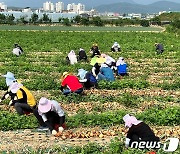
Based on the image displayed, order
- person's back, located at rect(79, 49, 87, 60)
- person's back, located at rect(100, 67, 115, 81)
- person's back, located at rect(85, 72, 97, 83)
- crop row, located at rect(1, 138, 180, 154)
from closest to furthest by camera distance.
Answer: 1. crop row, located at rect(1, 138, 180, 154)
2. person's back, located at rect(85, 72, 97, 83)
3. person's back, located at rect(100, 67, 115, 81)
4. person's back, located at rect(79, 49, 87, 60)

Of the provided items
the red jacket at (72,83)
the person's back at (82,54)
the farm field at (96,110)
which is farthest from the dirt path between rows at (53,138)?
the person's back at (82,54)

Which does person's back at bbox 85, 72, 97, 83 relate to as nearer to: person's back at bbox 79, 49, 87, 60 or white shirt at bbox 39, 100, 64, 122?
white shirt at bbox 39, 100, 64, 122

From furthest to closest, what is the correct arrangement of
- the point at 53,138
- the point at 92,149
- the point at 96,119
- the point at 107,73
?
the point at 107,73 < the point at 96,119 < the point at 53,138 < the point at 92,149

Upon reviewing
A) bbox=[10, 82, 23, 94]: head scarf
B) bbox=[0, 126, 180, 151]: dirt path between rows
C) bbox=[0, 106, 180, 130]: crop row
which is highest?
bbox=[10, 82, 23, 94]: head scarf

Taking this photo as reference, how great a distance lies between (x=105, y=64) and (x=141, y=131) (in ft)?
27.4

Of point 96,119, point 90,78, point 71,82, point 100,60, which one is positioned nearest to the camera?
point 96,119

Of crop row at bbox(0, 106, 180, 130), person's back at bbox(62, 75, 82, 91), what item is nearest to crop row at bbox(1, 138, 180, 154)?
crop row at bbox(0, 106, 180, 130)

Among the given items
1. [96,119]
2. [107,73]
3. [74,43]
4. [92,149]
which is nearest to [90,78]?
[107,73]

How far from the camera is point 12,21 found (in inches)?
3300

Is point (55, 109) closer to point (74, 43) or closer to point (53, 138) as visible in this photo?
point (53, 138)

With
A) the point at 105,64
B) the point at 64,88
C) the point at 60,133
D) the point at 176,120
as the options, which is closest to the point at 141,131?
the point at 60,133

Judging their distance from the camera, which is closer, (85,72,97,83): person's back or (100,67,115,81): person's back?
(85,72,97,83): person's back

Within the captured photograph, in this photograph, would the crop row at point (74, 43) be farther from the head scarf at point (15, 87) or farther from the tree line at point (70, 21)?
the tree line at point (70, 21)

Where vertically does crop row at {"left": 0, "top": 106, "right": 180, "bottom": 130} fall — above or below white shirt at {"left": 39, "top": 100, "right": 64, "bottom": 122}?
below
